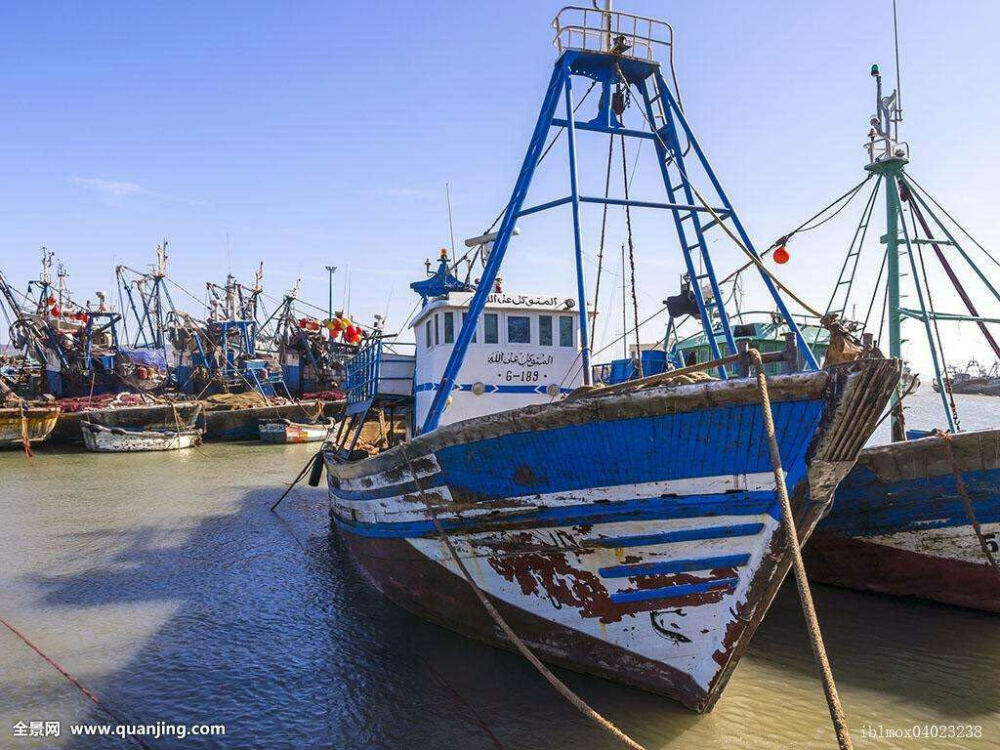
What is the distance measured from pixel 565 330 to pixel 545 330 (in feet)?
1.07

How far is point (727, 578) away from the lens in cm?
500

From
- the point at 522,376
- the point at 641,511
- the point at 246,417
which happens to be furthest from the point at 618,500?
the point at 246,417

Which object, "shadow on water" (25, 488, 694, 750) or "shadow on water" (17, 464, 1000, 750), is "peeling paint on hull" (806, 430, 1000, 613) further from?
"shadow on water" (25, 488, 694, 750)

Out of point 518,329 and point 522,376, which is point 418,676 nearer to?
point 522,376

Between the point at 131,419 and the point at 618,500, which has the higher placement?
the point at 618,500

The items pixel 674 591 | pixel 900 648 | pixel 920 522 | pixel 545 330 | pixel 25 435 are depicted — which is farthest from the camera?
pixel 25 435

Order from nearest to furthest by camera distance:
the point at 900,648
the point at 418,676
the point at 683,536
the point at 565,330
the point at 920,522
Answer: the point at 683,536, the point at 418,676, the point at 900,648, the point at 920,522, the point at 565,330

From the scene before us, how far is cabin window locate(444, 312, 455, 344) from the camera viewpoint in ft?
30.1

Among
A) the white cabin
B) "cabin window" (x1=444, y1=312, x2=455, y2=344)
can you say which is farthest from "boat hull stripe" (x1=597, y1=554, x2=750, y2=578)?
"cabin window" (x1=444, y1=312, x2=455, y2=344)

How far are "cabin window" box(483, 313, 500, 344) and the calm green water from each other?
3.96 meters

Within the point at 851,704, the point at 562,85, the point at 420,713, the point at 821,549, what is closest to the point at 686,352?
the point at 821,549

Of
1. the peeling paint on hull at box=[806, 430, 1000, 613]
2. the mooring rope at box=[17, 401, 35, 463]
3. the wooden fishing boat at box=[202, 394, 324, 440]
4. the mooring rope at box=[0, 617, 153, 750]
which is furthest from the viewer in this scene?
the wooden fishing boat at box=[202, 394, 324, 440]

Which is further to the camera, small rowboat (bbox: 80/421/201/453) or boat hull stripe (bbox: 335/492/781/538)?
small rowboat (bbox: 80/421/201/453)

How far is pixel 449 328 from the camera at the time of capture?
921 centimetres
